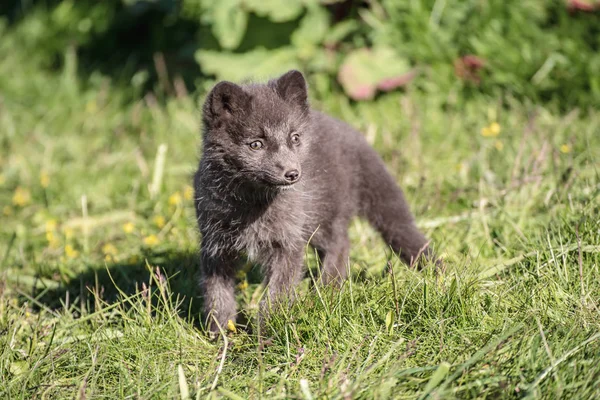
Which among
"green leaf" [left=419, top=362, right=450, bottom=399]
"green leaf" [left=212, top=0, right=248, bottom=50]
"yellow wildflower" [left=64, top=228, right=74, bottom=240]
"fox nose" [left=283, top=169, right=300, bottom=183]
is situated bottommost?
"yellow wildflower" [left=64, top=228, right=74, bottom=240]

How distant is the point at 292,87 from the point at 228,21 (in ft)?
8.95

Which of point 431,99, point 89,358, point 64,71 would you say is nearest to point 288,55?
point 431,99

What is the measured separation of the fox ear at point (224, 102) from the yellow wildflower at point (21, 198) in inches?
119

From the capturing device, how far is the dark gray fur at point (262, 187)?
408cm

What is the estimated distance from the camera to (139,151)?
6.97 m

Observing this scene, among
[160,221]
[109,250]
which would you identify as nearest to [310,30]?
[160,221]

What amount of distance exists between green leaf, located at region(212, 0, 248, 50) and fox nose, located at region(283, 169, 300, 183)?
3164 mm

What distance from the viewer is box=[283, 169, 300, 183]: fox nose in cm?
393

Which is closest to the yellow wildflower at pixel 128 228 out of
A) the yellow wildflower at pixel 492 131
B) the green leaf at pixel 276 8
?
the green leaf at pixel 276 8

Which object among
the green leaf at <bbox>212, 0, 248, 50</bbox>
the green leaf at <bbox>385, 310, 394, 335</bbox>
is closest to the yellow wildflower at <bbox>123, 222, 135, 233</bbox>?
the green leaf at <bbox>212, 0, 248, 50</bbox>

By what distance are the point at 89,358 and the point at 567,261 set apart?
2620 millimetres

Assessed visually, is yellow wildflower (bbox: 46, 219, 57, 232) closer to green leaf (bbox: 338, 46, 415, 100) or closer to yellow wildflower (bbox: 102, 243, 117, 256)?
yellow wildflower (bbox: 102, 243, 117, 256)

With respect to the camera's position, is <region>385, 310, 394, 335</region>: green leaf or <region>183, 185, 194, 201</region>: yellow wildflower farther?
<region>183, 185, 194, 201</region>: yellow wildflower

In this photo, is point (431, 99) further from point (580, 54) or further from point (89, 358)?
point (89, 358)
